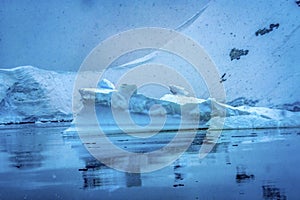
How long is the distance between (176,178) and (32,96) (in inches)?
1670

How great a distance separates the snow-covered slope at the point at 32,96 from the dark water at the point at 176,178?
37382 mm

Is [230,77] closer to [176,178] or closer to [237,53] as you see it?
[237,53]

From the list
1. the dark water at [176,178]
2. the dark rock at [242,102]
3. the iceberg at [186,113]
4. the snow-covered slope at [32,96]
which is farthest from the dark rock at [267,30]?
the dark water at [176,178]

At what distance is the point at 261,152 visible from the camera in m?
10.5

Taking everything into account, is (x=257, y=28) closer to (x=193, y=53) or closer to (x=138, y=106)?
(x=193, y=53)

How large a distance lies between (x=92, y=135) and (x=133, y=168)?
10809 millimetres

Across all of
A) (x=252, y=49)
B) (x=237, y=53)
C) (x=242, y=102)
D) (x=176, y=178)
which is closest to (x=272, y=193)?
(x=176, y=178)

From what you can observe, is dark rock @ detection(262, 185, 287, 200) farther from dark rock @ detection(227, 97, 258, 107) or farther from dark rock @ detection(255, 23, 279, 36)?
dark rock @ detection(255, 23, 279, 36)

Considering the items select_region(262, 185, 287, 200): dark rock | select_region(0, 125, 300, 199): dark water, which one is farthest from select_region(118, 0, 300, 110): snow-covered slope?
select_region(262, 185, 287, 200): dark rock

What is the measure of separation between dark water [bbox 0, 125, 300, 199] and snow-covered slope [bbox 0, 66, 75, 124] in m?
37.4

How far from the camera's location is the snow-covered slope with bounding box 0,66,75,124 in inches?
1860

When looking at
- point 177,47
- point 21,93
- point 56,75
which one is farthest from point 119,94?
point 56,75

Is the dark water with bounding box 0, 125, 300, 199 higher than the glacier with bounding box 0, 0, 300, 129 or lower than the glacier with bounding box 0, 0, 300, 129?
lower

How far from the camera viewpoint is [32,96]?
1892 inches
